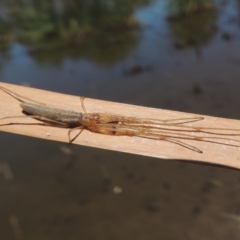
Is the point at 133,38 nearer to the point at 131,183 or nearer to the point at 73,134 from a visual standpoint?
the point at 131,183

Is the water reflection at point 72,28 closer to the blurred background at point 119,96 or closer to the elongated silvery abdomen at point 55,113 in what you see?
the blurred background at point 119,96

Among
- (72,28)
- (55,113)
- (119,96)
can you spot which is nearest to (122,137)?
(55,113)

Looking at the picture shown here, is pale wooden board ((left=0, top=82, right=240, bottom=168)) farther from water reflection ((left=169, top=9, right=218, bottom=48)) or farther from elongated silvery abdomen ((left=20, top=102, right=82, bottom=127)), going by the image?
water reflection ((left=169, top=9, right=218, bottom=48))

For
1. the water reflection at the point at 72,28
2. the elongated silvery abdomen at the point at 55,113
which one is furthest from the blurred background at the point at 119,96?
the elongated silvery abdomen at the point at 55,113

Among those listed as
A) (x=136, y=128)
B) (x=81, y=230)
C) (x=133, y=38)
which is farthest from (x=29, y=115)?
(x=133, y=38)

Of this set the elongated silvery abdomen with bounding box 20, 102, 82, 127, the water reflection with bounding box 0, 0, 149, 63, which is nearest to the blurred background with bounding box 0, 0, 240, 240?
the water reflection with bounding box 0, 0, 149, 63
